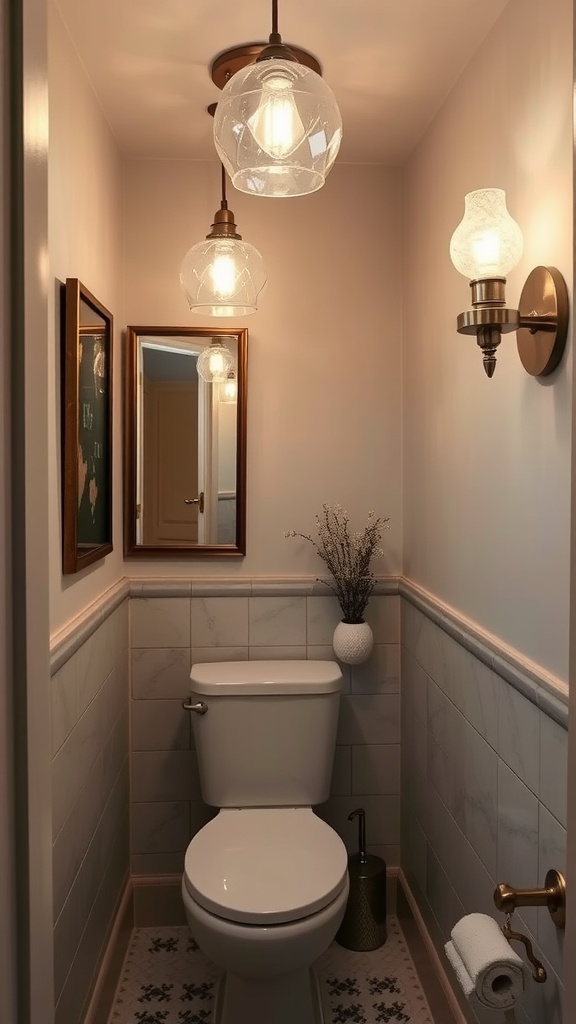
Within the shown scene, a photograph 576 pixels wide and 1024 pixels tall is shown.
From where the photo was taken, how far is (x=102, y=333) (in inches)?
→ 79.7

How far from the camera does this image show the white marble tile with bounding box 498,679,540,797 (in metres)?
1.39

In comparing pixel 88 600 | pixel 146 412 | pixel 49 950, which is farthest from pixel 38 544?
pixel 146 412

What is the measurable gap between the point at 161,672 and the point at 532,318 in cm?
165

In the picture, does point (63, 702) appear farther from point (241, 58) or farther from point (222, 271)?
point (241, 58)

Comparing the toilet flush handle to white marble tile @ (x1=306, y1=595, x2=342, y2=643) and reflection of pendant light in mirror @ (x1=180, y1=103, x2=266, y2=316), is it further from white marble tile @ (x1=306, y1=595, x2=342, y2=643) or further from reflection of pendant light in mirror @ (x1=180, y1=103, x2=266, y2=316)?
reflection of pendant light in mirror @ (x1=180, y1=103, x2=266, y2=316)

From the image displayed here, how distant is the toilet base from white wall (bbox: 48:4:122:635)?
39.7 inches

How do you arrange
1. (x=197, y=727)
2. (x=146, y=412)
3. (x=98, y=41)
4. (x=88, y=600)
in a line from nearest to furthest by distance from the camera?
(x=98, y=41), (x=88, y=600), (x=197, y=727), (x=146, y=412)

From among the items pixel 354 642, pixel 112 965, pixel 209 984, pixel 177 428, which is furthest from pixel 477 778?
pixel 177 428

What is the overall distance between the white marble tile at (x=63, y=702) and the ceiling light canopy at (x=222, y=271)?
983 millimetres

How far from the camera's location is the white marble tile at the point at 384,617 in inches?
99.0

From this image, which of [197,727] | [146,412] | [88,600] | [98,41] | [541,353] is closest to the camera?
[541,353]

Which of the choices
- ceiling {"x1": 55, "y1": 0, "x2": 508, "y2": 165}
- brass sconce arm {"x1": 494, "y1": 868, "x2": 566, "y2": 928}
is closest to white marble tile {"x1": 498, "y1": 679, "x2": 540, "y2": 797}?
brass sconce arm {"x1": 494, "y1": 868, "x2": 566, "y2": 928}

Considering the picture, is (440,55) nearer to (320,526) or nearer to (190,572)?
(320,526)

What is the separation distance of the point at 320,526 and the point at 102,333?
3.02 ft
